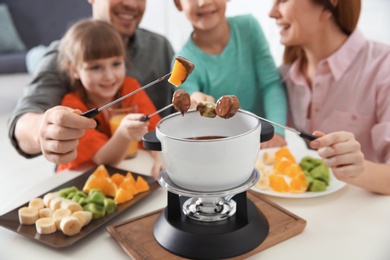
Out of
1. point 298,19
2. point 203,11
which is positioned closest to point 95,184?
point 203,11

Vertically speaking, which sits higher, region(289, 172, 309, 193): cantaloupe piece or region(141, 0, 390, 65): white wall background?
region(289, 172, 309, 193): cantaloupe piece

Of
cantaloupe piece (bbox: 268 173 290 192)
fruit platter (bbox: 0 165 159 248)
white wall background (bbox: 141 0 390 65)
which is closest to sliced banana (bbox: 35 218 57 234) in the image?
fruit platter (bbox: 0 165 159 248)

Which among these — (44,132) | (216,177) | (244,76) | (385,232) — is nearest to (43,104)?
(44,132)

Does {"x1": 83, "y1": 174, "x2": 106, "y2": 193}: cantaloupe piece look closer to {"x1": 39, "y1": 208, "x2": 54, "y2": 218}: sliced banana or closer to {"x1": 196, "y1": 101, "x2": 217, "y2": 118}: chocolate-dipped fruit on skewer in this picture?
{"x1": 39, "y1": 208, "x2": 54, "y2": 218}: sliced banana

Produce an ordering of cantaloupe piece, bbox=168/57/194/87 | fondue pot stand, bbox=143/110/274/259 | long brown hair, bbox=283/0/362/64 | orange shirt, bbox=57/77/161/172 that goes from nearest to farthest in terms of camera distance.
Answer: fondue pot stand, bbox=143/110/274/259
cantaloupe piece, bbox=168/57/194/87
orange shirt, bbox=57/77/161/172
long brown hair, bbox=283/0/362/64

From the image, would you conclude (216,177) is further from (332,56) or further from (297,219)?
(332,56)

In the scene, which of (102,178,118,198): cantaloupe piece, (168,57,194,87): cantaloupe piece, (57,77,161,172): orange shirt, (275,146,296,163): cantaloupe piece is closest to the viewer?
(168,57,194,87): cantaloupe piece

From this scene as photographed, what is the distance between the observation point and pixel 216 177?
839 mm

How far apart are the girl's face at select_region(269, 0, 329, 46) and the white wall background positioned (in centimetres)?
92

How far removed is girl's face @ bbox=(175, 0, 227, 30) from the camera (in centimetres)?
167

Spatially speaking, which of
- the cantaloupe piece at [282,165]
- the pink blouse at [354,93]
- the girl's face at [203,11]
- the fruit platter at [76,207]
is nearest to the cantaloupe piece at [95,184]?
the fruit platter at [76,207]

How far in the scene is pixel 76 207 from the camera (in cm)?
105

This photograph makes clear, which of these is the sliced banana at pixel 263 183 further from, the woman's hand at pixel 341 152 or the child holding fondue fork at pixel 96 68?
the child holding fondue fork at pixel 96 68

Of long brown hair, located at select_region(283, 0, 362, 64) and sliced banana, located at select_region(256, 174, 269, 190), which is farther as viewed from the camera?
long brown hair, located at select_region(283, 0, 362, 64)
